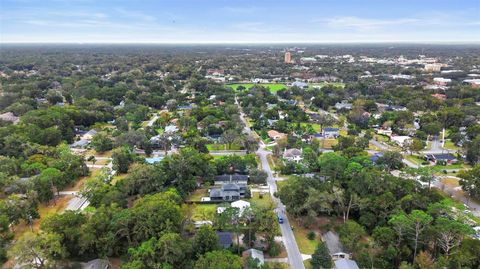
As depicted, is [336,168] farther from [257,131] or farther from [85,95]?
[85,95]

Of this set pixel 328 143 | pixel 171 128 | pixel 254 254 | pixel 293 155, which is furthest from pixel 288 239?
pixel 171 128

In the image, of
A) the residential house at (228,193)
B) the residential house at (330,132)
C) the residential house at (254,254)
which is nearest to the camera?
the residential house at (254,254)

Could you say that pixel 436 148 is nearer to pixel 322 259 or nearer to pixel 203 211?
pixel 322 259

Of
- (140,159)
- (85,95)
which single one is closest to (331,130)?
(140,159)

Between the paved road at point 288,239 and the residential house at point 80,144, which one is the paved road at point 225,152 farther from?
the residential house at point 80,144

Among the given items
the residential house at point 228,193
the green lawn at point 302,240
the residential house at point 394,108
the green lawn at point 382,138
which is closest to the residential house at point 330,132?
the green lawn at point 382,138

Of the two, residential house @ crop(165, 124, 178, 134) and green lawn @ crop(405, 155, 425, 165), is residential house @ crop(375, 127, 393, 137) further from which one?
residential house @ crop(165, 124, 178, 134)
